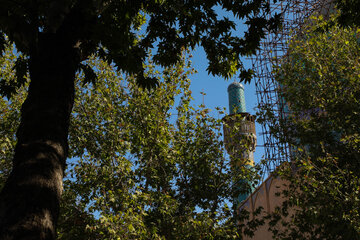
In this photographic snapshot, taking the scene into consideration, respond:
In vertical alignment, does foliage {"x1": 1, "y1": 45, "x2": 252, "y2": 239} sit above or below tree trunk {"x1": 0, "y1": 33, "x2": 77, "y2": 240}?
above

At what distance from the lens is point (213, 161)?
13055mm

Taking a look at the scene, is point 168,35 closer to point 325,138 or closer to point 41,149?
point 41,149

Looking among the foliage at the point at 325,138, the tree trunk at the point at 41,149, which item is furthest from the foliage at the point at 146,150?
the tree trunk at the point at 41,149

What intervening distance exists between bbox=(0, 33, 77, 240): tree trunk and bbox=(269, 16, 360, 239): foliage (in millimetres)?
7983

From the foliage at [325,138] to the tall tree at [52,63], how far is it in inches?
218

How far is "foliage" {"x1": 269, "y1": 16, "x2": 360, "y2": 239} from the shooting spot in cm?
941

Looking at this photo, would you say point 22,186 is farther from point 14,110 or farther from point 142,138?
point 14,110

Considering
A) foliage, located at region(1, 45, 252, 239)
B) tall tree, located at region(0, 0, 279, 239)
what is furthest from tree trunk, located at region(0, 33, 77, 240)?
foliage, located at region(1, 45, 252, 239)

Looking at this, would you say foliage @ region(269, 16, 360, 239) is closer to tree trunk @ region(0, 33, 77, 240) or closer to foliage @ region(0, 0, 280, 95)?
foliage @ region(0, 0, 280, 95)

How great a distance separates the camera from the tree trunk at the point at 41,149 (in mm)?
2508

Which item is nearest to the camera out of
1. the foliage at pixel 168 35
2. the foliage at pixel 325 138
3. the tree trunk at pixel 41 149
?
the tree trunk at pixel 41 149

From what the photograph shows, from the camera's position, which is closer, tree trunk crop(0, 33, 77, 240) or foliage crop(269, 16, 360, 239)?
tree trunk crop(0, 33, 77, 240)

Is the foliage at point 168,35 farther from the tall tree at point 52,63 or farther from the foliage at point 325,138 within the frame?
the foliage at point 325,138

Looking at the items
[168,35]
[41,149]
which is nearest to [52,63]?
[41,149]
